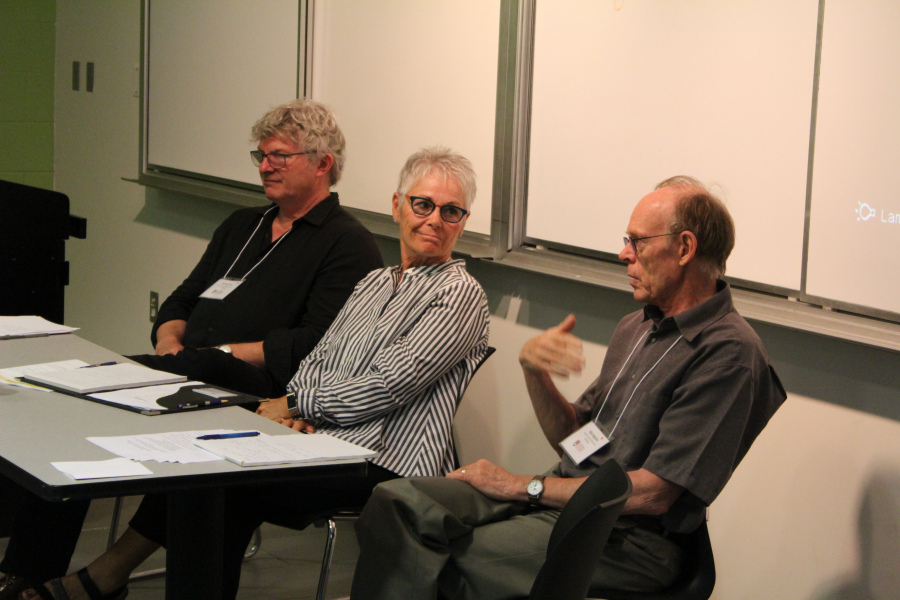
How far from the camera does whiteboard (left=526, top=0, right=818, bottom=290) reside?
2.07 meters

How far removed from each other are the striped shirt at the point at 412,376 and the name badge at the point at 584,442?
1.21 feet

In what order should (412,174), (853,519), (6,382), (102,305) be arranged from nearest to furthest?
(6,382)
(853,519)
(412,174)
(102,305)

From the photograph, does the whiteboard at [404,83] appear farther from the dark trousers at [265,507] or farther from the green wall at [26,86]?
the green wall at [26,86]

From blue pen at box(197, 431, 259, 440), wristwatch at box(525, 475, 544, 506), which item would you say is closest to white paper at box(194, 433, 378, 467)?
blue pen at box(197, 431, 259, 440)

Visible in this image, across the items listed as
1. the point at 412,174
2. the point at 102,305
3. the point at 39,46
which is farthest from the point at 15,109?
the point at 412,174

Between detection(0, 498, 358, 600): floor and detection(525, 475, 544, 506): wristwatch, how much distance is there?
1.15 metres

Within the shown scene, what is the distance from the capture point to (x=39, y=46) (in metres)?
5.50

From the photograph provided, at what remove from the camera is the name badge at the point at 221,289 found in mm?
2785

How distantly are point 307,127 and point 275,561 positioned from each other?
1.39 meters

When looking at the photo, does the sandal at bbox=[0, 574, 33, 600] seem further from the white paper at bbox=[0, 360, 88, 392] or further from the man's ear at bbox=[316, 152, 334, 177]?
the man's ear at bbox=[316, 152, 334, 177]

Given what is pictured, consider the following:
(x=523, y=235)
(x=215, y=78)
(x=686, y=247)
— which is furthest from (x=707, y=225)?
(x=215, y=78)

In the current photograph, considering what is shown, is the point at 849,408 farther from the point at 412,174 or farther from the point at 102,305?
the point at 102,305

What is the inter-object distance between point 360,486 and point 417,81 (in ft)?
5.07

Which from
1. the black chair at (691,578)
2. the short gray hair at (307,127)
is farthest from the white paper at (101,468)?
the short gray hair at (307,127)
